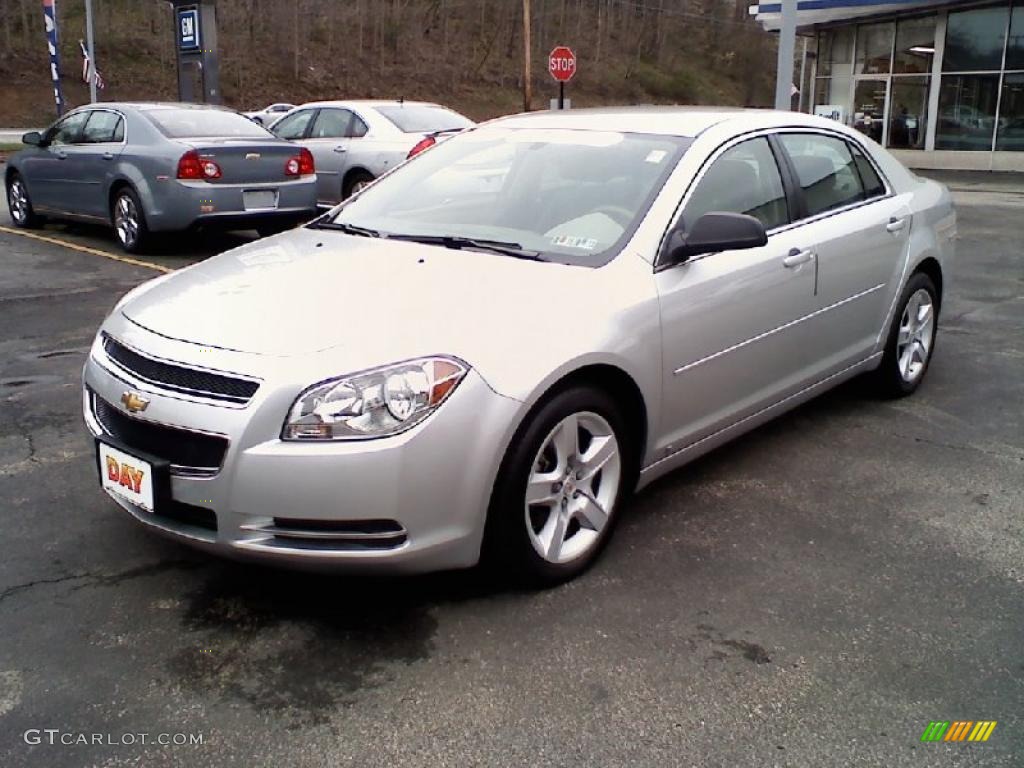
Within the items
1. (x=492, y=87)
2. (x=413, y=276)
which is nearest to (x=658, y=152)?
(x=413, y=276)

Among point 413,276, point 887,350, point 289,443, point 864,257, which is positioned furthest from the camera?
point 887,350

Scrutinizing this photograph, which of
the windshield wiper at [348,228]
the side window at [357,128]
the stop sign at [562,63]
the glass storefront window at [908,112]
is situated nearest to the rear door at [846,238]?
the windshield wiper at [348,228]

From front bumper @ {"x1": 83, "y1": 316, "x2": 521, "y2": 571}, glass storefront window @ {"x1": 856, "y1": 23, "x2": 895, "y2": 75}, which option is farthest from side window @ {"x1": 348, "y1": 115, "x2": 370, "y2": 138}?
glass storefront window @ {"x1": 856, "y1": 23, "x2": 895, "y2": 75}

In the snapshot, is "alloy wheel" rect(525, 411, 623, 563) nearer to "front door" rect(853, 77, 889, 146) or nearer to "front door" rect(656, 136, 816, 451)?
"front door" rect(656, 136, 816, 451)

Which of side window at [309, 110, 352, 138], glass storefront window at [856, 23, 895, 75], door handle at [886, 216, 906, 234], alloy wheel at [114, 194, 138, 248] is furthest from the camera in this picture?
glass storefront window at [856, 23, 895, 75]

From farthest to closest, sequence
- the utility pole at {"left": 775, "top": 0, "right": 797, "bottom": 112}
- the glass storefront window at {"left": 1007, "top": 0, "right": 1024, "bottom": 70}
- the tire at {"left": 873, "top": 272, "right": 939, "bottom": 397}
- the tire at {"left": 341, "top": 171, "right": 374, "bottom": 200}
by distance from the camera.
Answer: the glass storefront window at {"left": 1007, "top": 0, "right": 1024, "bottom": 70} < the tire at {"left": 341, "top": 171, "right": 374, "bottom": 200} < the utility pole at {"left": 775, "top": 0, "right": 797, "bottom": 112} < the tire at {"left": 873, "top": 272, "right": 939, "bottom": 397}

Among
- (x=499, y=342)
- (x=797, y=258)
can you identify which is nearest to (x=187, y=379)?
(x=499, y=342)

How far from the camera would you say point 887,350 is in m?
5.29

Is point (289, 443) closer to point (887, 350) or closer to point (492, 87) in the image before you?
point (887, 350)

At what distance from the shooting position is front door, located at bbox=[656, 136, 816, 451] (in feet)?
12.2

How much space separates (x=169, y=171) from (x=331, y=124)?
127 inches

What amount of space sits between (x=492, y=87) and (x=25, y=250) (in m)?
47.6

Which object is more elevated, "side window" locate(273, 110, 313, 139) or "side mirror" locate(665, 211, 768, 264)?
"side window" locate(273, 110, 313, 139)

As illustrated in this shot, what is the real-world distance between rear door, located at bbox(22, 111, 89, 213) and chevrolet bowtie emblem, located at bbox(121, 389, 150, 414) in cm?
857
